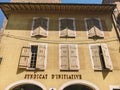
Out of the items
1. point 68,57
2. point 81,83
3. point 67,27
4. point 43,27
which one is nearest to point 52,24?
point 43,27

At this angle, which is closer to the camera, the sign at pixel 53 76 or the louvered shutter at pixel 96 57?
the sign at pixel 53 76

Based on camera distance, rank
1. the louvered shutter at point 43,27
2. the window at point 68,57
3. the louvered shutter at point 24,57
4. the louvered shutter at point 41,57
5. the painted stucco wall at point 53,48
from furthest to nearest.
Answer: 1. the louvered shutter at point 43,27
2. the window at point 68,57
3. the louvered shutter at point 41,57
4. the louvered shutter at point 24,57
5. the painted stucco wall at point 53,48

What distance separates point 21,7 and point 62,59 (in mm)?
5224

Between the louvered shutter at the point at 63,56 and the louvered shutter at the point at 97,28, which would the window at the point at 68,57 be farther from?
the louvered shutter at the point at 97,28

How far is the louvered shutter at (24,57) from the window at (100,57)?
13.3 feet

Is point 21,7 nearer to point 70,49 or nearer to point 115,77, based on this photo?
point 70,49

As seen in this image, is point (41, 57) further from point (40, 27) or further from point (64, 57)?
point (40, 27)

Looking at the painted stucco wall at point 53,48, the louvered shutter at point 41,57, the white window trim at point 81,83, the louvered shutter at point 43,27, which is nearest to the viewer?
the white window trim at point 81,83

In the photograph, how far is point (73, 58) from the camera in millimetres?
10336

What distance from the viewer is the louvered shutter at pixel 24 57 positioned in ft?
32.0

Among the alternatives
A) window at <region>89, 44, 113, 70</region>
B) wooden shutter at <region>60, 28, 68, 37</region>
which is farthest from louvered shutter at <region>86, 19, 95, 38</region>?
wooden shutter at <region>60, 28, 68, 37</region>

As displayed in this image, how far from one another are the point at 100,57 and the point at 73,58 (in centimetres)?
174

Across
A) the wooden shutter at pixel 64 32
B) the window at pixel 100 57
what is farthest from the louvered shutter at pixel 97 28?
the wooden shutter at pixel 64 32

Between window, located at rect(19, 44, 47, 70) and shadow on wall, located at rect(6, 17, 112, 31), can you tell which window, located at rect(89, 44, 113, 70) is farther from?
window, located at rect(19, 44, 47, 70)
